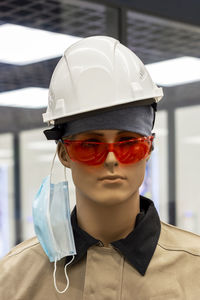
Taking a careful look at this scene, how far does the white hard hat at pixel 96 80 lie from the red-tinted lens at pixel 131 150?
0.09 metres

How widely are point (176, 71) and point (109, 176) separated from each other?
215 cm

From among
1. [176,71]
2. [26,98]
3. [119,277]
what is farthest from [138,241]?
[176,71]

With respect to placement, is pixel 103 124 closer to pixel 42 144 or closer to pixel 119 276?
pixel 119 276

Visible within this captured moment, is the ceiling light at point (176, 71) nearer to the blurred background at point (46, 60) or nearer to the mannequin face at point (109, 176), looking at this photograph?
the blurred background at point (46, 60)

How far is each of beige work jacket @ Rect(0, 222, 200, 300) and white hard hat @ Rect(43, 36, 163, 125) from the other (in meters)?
0.34

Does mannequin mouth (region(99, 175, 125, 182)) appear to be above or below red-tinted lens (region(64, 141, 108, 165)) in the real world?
below

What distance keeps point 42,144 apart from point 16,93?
0.27 m

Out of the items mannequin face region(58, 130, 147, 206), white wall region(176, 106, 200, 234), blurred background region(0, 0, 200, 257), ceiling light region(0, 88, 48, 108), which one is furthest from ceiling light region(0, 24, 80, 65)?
mannequin face region(58, 130, 147, 206)

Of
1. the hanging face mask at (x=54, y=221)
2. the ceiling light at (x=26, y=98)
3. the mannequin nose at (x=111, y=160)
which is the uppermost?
the mannequin nose at (x=111, y=160)

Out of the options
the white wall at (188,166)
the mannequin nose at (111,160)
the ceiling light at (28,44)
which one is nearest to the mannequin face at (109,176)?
the mannequin nose at (111,160)

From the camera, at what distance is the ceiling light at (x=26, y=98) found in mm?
2846

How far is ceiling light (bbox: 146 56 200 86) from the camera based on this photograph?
3421mm

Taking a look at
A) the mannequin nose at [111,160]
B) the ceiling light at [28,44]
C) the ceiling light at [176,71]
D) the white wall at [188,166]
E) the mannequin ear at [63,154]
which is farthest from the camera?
the white wall at [188,166]

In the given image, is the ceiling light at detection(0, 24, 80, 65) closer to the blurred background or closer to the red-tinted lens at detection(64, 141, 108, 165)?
the blurred background
